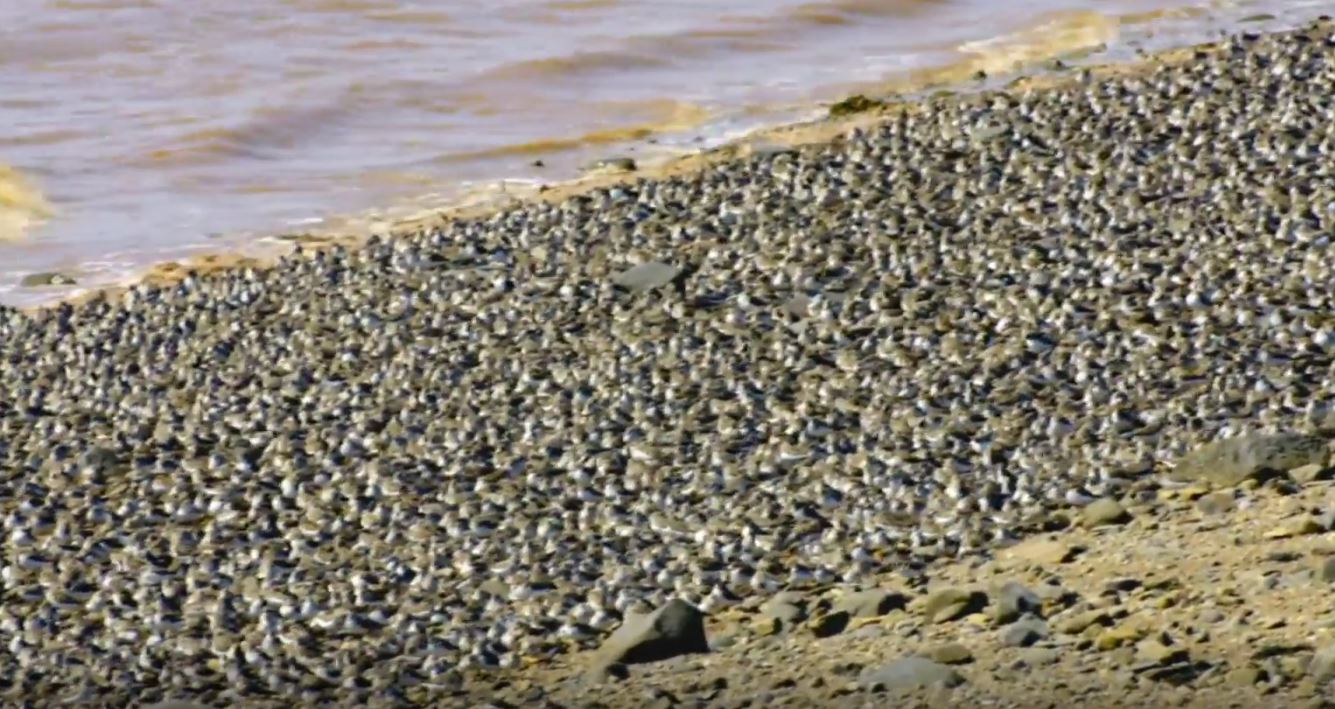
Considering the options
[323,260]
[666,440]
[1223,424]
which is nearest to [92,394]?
[323,260]

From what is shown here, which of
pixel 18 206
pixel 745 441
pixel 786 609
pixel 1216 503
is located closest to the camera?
pixel 786 609

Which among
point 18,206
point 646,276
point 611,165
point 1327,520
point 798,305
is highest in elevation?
point 18,206

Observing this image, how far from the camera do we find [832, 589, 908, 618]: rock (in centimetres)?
629

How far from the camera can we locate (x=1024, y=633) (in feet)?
19.2

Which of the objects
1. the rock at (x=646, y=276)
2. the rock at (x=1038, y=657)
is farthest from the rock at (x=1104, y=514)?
the rock at (x=646, y=276)

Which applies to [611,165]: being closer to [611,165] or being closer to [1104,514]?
[611,165]

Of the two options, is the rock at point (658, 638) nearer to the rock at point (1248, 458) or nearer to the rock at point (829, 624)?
the rock at point (829, 624)

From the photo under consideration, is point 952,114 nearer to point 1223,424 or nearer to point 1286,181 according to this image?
point 1286,181

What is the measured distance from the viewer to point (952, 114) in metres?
11.3

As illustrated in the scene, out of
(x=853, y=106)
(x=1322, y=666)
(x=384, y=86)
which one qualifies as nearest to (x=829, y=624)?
(x=1322, y=666)

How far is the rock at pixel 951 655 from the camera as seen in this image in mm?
5754

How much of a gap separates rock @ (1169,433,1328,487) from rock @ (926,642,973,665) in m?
1.42

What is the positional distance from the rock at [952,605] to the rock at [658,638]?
57cm

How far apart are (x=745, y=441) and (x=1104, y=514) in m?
1.29
